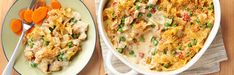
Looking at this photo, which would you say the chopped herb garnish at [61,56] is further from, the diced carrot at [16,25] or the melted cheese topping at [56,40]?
the diced carrot at [16,25]

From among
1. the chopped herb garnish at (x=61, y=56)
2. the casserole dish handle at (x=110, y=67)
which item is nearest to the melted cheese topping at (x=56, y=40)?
the chopped herb garnish at (x=61, y=56)

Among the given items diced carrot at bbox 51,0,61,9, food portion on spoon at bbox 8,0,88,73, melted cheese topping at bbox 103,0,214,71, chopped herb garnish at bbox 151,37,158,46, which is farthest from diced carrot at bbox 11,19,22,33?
chopped herb garnish at bbox 151,37,158,46

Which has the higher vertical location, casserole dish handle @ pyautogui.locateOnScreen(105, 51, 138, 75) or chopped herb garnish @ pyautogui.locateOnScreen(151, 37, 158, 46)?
chopped herb garnish @ pyautogui.locateOnScreen(151, 37, 158, 46)

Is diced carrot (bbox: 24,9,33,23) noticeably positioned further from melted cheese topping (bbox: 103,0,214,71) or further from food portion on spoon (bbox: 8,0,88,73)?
melted cheese topping (bbox: 103,0,214,71)

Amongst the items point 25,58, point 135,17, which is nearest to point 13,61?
point 25,58

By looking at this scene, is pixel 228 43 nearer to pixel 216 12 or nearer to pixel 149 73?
pixel 216 12

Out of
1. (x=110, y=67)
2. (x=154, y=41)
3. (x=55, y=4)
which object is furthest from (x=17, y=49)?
(x=154, y=41)

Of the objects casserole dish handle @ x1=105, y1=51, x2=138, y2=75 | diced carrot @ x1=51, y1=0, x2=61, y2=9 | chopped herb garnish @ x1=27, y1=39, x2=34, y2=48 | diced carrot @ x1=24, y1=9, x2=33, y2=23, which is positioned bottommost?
casserole dish handle @ x1=105, y1=51, x2=138, y2=75
